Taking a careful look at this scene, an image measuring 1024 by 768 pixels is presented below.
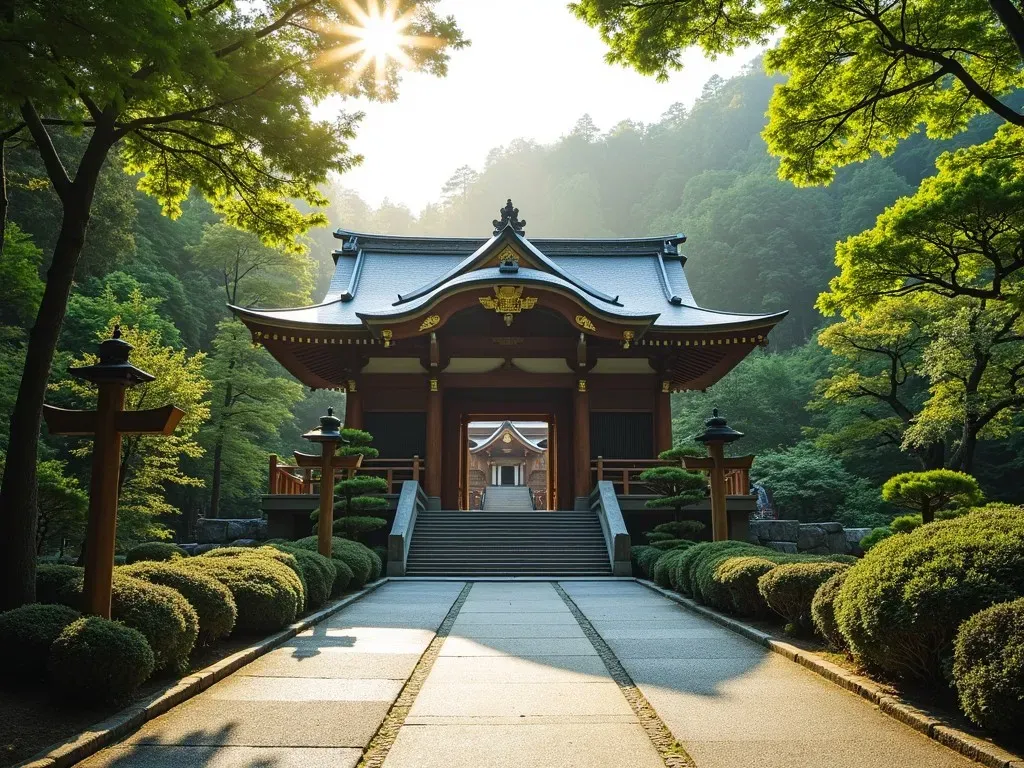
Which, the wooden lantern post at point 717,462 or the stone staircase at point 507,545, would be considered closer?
the wooden lantern post at point 717,462

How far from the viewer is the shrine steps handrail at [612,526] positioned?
12641 mm

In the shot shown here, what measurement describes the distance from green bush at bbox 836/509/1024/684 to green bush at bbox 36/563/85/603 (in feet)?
17.5

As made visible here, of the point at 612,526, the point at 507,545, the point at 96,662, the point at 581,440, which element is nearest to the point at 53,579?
the point at 96,662

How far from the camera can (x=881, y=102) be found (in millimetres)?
8023

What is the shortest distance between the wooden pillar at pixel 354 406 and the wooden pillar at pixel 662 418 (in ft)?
23.2

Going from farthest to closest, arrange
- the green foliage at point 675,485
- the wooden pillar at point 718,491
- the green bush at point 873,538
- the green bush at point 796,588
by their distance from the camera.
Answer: the green foliage at point 675,485
the wooden pillar at point 718,491
the green bush at point 873,538
the green bush at point 796,588

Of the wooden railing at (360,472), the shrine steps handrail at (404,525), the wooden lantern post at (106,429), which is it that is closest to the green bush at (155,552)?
the wooden lantern post at (106,429)

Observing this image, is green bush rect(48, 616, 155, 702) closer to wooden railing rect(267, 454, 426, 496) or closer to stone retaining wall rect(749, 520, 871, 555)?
wooden railing rect(267, 454, 426, 496)

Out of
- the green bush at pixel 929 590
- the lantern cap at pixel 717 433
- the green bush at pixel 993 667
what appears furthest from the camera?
the lantern cap at pixel 717 433

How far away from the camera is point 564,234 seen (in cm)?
6316

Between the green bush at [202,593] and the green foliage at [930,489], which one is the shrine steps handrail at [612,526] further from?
the green bush at [202,593]

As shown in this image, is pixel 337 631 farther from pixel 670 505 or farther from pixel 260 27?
pixel 670 505

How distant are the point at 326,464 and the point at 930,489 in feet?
25.2

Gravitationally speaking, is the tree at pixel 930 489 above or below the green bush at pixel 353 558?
above
